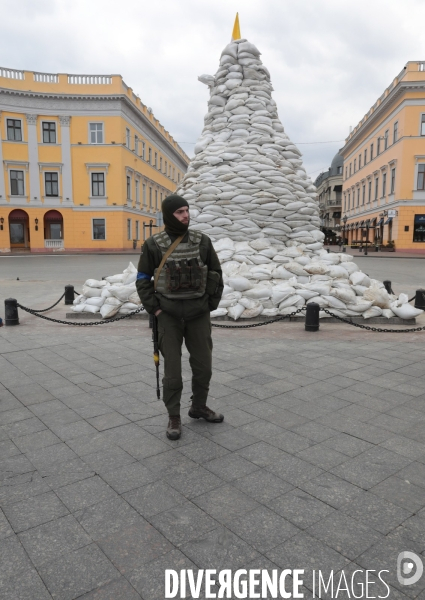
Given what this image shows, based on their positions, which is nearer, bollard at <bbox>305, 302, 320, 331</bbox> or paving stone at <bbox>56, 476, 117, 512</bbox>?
paving stone at <bbox>56, 476, 117, 512</bbox>

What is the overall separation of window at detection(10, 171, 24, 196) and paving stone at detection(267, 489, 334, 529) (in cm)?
3312

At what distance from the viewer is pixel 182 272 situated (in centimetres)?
316

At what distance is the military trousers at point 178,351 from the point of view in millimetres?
3285

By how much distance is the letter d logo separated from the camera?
6.40 ft

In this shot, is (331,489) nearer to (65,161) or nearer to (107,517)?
(107,517)

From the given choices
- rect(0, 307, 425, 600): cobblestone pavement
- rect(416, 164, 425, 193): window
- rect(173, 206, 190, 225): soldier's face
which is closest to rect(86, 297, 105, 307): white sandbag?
rect(0, 307, 425, 600): cobblestone pavement

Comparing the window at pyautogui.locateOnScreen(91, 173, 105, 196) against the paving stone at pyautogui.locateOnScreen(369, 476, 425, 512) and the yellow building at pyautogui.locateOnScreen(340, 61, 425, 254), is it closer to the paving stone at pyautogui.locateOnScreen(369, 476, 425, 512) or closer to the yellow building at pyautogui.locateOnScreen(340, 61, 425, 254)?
the yellow building at pyautogui.locateOnScreen(340, 61, 425, 254)

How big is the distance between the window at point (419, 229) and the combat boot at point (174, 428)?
31869 millimetres

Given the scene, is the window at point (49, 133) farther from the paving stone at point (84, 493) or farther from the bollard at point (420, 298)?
the paving stone at point (84, 493)

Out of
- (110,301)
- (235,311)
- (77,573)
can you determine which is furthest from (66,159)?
(77,573)

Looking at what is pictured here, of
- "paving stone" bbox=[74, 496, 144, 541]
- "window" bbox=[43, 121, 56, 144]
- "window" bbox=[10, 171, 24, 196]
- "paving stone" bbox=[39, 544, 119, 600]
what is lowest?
"paving stone" bbox=[39, 544, 119, 600]

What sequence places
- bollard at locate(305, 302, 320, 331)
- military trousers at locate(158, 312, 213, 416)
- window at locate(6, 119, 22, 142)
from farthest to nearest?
1. window at locate(6, 119, 22, 142)
2. bollard at locate(305, 302, 320, 331)
3. military trousers at locate(158, 312, 213, 416)

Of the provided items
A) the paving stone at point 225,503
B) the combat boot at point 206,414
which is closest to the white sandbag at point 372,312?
the combat boot at point 206,414

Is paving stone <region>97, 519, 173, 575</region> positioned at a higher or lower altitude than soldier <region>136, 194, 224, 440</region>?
lower
